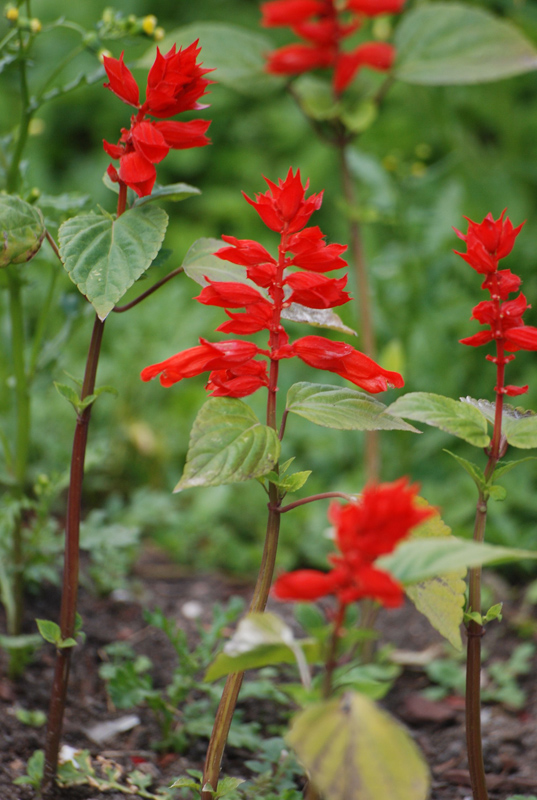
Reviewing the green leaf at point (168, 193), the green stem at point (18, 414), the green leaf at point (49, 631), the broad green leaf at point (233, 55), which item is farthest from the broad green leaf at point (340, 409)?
the broad green leaf at point (233, 55)

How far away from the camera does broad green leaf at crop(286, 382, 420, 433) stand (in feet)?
2.23

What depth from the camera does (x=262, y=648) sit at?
0.53 m

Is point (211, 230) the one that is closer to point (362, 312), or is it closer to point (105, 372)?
point (105, 372)

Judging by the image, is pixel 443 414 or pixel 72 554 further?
pixel 72 554

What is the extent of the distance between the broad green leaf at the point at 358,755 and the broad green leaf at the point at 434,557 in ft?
0.32

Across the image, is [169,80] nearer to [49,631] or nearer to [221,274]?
[221,274]

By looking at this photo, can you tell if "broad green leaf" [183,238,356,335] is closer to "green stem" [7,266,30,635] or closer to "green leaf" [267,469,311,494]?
"green leaf" [267,469,311,494]

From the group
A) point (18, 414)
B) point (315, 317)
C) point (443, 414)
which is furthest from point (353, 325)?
point (443, 414)

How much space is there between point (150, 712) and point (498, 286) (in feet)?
2.83

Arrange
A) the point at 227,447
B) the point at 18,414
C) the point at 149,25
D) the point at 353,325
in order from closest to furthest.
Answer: the point at 227,447, the point at 149,25, the point at 18,414, the point at 353,325

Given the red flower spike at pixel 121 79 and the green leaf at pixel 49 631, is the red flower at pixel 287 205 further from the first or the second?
the green leaf at pixel 49 631

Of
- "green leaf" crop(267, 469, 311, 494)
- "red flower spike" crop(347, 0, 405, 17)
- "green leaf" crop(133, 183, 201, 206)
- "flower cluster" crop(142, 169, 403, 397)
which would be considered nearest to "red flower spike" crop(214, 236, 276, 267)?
"flower cluster" crop(142, 169, 403, 397)

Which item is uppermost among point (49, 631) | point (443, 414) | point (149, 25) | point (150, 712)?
point (149, 25)

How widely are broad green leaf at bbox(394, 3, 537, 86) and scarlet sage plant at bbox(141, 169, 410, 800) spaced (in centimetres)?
84
